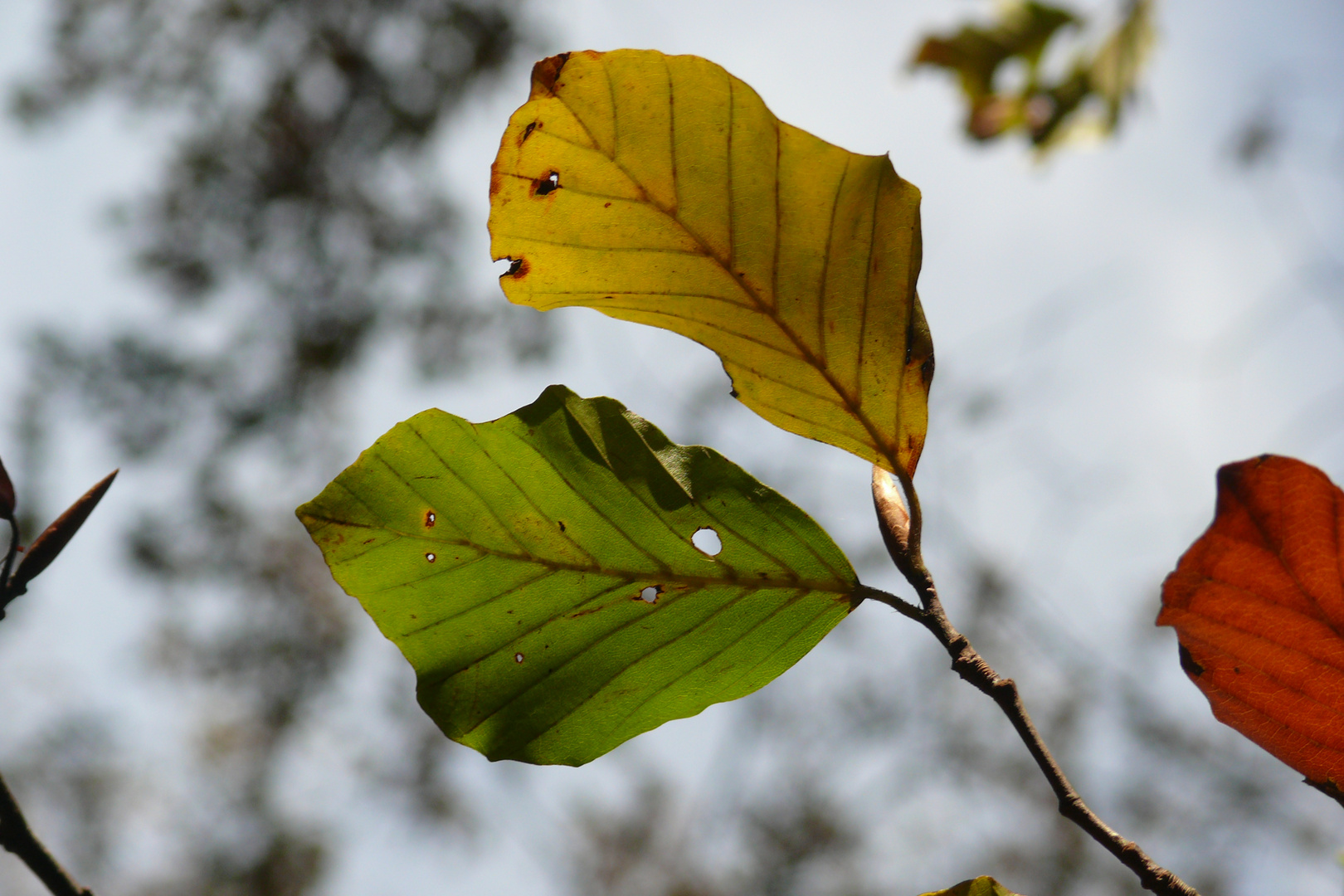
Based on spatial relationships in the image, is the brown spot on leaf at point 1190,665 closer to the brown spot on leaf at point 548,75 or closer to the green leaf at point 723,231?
the green leaf at point 723,231

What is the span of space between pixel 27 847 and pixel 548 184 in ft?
1.04

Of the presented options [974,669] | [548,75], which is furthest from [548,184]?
[974,669]

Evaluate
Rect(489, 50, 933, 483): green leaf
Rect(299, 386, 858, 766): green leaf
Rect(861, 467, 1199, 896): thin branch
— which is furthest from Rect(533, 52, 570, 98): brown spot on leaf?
Rect(861, 467, 1199, 896): thin branch

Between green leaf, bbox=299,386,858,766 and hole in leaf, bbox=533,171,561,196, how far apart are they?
85 millimetres

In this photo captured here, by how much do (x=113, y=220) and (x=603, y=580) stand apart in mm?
5721

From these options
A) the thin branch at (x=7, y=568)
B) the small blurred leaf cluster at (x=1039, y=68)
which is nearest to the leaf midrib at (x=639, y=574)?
the thin branch at (x=7, y=568)

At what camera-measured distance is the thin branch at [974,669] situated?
1.07ft

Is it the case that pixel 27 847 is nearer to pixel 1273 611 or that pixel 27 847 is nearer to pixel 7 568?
pixel 7 568

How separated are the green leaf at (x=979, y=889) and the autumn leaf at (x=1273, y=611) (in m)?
0.12

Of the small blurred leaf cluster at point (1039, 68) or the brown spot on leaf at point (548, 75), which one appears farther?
the small blurred leaf cluster at point (1039, 68)

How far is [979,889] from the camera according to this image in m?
0.37

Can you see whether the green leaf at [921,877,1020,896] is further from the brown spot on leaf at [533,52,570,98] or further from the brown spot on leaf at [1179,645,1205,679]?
the brown spot on leaf at [533,52,570,98]

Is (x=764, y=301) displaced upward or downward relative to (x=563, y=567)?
upward

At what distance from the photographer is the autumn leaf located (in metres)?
0.31
